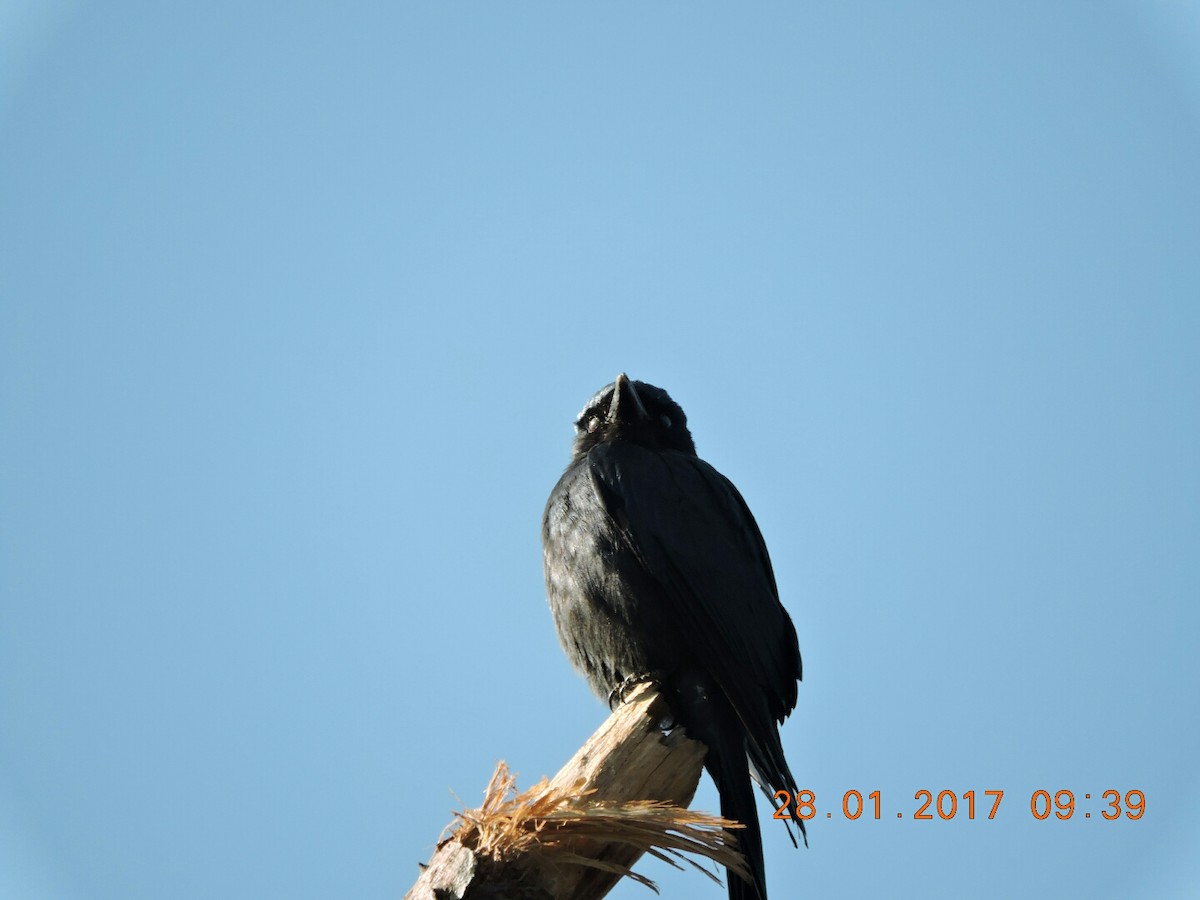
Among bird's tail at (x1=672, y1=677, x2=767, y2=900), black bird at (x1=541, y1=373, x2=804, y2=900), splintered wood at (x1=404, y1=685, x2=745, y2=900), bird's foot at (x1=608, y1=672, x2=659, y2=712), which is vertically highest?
black bird at (x1=541, y1=373, x2=804, y2=900)

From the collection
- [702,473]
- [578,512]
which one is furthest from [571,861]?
[702,473]

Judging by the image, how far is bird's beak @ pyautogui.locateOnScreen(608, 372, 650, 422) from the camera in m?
6.97

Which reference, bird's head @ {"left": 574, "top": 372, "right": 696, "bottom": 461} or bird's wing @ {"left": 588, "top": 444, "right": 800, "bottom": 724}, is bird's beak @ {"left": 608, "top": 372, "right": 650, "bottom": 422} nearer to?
bird's head @ {"left": 574, "top": 372, "right": 696, "bottom": 461}

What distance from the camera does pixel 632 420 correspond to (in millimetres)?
7074

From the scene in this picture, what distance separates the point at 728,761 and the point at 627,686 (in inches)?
33.8

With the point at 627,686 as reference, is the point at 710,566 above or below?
above

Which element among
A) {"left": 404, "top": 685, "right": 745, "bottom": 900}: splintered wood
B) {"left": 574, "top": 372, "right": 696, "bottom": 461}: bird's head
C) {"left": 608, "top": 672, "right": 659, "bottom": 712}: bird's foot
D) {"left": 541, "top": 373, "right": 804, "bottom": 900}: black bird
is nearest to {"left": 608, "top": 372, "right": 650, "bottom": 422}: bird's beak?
{"left": 574, "top": 372, "right": 696, "bottom": 461}: bird's head

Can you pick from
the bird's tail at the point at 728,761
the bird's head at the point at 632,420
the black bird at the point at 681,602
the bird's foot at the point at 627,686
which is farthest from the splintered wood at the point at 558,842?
the bird's head at the point at 632,420

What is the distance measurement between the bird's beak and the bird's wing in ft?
2.02

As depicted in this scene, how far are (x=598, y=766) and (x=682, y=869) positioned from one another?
48cm

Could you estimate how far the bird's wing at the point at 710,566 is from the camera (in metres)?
5.32

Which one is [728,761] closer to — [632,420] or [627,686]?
[627,686]

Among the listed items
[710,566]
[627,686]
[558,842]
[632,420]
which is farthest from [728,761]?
[632,420]

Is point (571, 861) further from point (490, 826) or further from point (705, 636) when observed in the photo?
point (705, 636)
